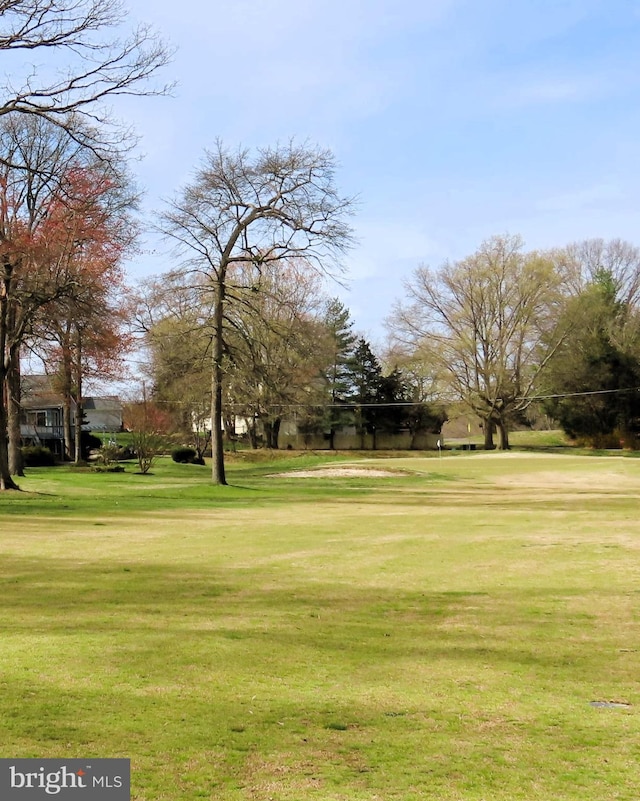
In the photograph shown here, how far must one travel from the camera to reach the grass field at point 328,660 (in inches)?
198

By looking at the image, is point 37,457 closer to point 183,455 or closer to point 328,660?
point 183,455

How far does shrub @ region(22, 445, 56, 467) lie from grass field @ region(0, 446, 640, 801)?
30.1m

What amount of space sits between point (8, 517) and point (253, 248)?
1662 cm

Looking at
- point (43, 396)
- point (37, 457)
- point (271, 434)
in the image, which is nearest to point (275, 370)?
point (37, 457)

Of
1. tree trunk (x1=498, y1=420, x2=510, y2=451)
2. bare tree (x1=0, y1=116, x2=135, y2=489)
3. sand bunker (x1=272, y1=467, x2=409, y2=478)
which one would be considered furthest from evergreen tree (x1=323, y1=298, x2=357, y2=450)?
bare tree (x1=0, y1=116, x2=135, y2=489)

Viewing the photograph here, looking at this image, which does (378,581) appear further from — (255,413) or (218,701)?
(255,413)

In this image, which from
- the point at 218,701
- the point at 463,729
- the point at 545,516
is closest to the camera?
the point at 463,729

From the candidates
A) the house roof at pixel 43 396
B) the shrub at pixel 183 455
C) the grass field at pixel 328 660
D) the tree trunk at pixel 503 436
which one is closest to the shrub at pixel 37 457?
the house roof at pixel 43 396

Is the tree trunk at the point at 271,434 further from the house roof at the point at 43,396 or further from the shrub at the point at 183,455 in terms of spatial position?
the shrub at the point at 183,455

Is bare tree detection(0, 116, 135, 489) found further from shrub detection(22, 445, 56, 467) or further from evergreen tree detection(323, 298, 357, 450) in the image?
evergreen tree detection(323, 298, 357, 450)

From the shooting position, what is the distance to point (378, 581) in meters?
12.0

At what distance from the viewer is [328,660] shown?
25.0 feet

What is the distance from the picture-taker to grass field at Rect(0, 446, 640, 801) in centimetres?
504

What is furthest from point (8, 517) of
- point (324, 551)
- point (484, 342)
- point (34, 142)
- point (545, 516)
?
point (484, 342)
